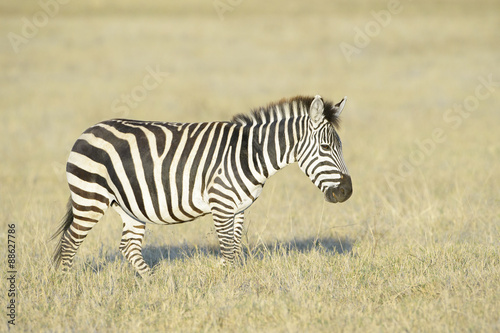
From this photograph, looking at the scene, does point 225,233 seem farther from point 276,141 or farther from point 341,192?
point 341,192

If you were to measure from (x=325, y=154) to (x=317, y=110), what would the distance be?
51 centimetres

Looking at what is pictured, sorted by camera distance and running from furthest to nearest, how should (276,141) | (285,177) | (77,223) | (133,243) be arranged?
(285,177) < (133,243) < (77,223) < (276,141)

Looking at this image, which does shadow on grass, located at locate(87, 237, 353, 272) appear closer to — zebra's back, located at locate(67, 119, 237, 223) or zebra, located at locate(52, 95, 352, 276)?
zebra, located at locate(52, 95, 352, 276)

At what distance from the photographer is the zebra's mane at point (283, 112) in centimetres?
661

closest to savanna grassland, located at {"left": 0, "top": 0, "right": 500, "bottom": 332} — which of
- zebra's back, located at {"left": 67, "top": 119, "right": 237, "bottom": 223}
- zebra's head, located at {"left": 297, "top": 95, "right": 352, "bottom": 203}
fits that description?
zebra's back, located at {"left": 67, "top": 119, "right": 237, "bottom": 223}

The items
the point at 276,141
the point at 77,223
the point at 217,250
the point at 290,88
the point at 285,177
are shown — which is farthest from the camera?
the point at 290,88

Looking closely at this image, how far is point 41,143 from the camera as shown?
16.1 meters

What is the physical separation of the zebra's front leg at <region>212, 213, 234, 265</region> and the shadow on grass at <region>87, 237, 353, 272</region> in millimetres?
555

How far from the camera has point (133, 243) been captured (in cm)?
715

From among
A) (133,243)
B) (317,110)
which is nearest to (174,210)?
(133,243)

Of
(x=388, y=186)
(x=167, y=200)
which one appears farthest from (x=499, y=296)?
(x=388, y=186)

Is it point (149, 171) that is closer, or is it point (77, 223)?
point (149, 171)

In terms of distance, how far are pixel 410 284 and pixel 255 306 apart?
1.77 m

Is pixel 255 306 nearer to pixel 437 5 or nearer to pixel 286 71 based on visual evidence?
pixel 286 71
